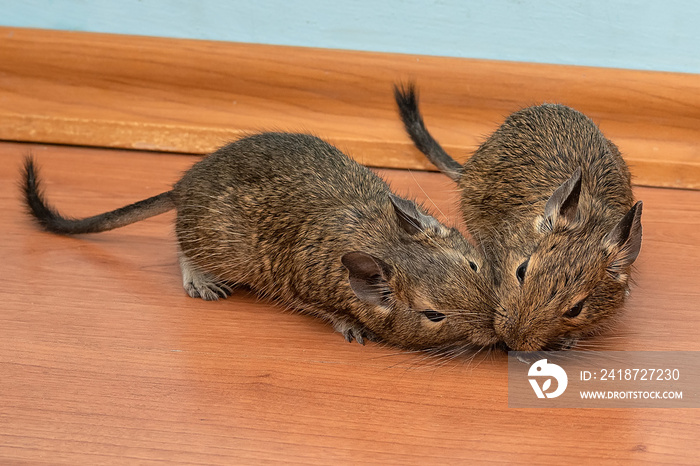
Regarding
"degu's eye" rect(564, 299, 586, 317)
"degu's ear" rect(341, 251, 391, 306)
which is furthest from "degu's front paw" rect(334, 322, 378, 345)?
"degu's eye" rect(564, 299, 586, 317)

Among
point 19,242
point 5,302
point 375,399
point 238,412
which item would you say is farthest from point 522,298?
point 19,242

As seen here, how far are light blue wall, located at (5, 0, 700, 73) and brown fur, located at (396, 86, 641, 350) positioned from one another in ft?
2.67

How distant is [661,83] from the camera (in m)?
3.61

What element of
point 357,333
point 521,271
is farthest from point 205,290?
point 521,271

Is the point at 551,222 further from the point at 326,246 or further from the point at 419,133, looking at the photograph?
the point at 419,133

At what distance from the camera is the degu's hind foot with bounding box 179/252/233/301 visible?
8.56ft

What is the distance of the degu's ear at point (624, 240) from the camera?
212cm

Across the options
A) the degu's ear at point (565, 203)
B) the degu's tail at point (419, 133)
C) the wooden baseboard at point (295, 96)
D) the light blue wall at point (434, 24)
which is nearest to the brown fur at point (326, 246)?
the degu's ear at point (565, 203)

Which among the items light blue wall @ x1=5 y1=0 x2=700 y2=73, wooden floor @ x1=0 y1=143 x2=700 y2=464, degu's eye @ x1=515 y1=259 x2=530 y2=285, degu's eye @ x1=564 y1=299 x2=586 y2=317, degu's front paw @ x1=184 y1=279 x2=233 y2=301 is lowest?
wooden floor @ x1=0 y1=143 x2=700 y2=464

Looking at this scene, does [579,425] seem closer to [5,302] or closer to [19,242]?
[5,302]

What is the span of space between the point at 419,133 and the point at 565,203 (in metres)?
1.23

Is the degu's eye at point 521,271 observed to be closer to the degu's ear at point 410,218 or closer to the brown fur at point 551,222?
the brown fur at point 551,222

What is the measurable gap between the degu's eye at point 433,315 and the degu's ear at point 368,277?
13 cm

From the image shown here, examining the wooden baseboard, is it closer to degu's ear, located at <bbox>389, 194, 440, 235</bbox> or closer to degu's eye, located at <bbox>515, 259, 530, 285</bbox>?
degu's ear, located at <bbox>389, 194, 440, 235</bbox>
